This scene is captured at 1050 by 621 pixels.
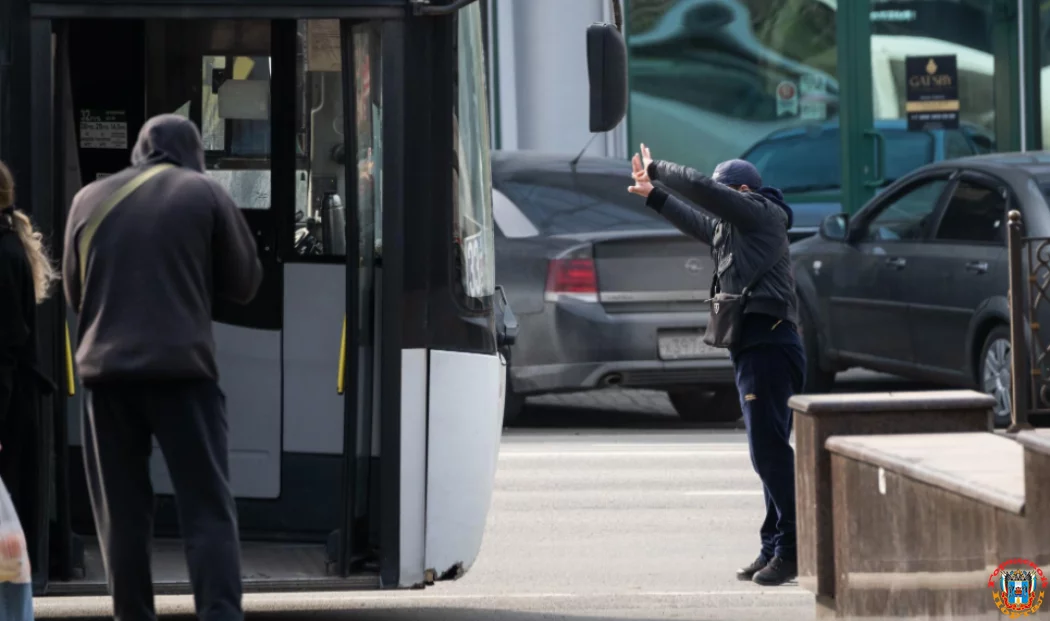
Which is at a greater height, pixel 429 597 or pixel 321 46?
pixel 321 46

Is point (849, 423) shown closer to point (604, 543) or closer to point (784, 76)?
point (604, 543)

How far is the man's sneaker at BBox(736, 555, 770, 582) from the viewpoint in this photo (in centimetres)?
739

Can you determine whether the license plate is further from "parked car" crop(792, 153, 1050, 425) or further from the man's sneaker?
the man's sneaker

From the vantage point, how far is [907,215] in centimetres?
1222

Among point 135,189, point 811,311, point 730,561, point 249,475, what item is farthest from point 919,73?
point 135,189

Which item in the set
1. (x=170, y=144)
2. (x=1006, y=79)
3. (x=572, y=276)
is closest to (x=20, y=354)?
(x=170, y=144)

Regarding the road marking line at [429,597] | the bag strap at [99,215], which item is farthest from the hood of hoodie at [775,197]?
the bag strap at [99,215]

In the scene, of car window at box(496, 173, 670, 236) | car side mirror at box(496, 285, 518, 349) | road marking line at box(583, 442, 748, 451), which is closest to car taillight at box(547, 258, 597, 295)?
car window at box(496, 173, 670, 236)

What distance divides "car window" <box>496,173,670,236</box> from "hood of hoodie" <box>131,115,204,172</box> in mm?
6074

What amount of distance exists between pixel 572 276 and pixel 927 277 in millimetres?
2204

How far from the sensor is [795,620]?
6641 millimetres

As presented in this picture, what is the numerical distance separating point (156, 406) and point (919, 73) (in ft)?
48.3

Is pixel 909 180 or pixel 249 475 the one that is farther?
pixel 909 180

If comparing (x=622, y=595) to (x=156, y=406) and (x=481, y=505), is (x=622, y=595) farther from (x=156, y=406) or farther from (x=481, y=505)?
(x=156, y=406)
